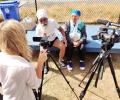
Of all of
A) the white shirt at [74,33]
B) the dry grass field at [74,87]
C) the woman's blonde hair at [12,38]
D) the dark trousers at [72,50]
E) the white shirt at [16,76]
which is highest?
the woman's blonde hair at [12,38]

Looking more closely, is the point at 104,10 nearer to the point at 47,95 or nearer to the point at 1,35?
the point at 47,95

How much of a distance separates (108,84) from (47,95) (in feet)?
3.80

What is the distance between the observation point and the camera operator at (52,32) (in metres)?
4.82

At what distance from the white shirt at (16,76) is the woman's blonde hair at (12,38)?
0.06 m

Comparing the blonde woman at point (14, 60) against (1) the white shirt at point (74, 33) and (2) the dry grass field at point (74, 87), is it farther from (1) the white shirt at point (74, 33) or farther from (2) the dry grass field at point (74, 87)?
(1) the white shirt at point (74, 33)

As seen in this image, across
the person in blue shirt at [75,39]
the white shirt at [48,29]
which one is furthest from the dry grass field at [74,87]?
the white shirt at [48,29]

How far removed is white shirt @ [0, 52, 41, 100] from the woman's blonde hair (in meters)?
0.06

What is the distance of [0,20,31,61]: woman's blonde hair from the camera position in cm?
208

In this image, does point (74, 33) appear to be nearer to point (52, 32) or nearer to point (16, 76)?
point (52, 32)

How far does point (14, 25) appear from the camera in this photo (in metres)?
2.10

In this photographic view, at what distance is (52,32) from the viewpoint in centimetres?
504

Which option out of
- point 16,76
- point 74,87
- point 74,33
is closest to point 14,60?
point 16,76

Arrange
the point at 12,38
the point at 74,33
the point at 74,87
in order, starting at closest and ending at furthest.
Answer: the point at 12,38 < the point at 74,87 < the point at 74,33

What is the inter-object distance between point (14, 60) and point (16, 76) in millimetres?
142
